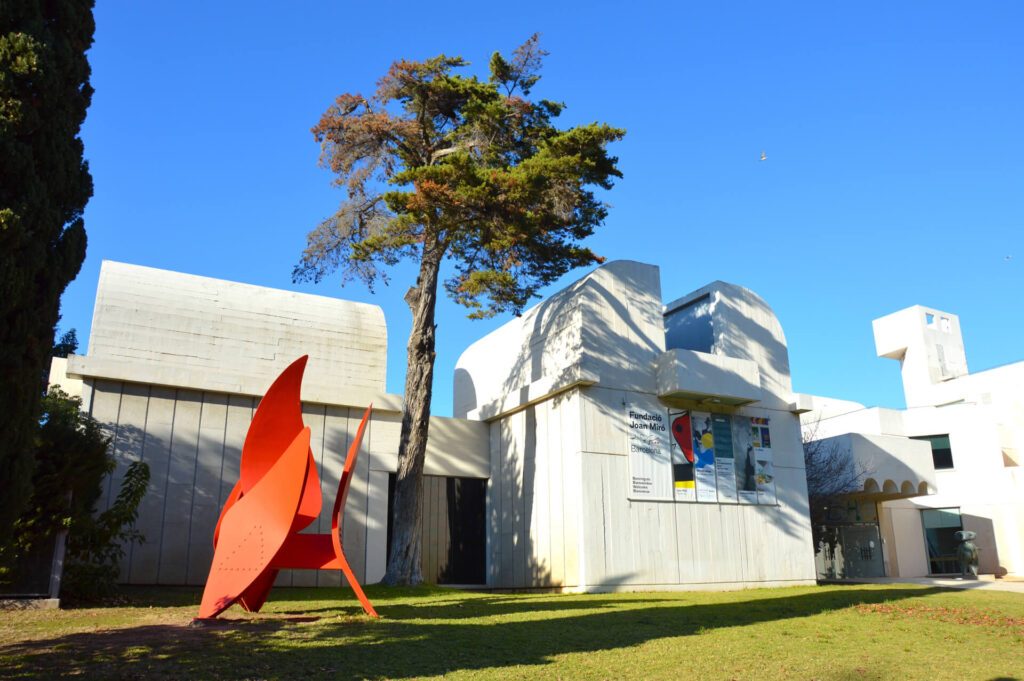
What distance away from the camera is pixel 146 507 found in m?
14.5

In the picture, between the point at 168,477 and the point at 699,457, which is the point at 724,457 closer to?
the point at 699,457

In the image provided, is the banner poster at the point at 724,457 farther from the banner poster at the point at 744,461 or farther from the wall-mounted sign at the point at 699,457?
the banner poster at the point at 744,461

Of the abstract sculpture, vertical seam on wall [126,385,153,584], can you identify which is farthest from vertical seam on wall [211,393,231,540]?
the abstract sculpture

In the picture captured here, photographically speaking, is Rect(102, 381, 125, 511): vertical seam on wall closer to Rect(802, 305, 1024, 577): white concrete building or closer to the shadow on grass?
the shadow on grass

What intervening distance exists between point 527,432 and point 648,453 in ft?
9.77

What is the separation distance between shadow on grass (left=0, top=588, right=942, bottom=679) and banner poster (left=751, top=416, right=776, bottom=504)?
6.01 m

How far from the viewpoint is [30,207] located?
5.89m

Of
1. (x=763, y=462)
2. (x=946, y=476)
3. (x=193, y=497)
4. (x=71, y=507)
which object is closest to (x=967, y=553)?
(x=946, y=476)

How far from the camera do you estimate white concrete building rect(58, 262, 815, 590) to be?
14984 millimetres

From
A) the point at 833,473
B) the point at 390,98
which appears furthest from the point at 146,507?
Result: the point at 833,473

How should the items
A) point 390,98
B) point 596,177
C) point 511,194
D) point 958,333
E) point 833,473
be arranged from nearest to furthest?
point 511,194, point 596,177, point 390,98, point 833,473, point 958,333

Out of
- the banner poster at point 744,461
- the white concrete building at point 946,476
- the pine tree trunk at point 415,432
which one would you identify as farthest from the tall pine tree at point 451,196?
the white concrete building at point 946,476

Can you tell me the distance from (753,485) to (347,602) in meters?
10.2

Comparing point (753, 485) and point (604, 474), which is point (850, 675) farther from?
point (753, 485)
